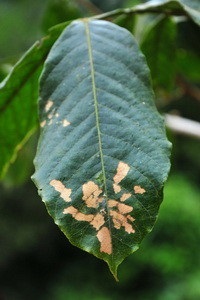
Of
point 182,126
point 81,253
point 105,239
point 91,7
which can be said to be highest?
point 105,239

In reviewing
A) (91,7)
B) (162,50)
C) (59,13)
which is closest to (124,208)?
(162,50)

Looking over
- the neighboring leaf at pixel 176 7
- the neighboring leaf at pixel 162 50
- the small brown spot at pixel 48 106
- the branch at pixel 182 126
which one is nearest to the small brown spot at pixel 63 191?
the small brown spot at pixel 48 106

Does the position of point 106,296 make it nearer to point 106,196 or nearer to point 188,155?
point 188,155

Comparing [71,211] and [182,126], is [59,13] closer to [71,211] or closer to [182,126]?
[182,126]

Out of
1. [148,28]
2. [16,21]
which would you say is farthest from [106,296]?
[148,28]

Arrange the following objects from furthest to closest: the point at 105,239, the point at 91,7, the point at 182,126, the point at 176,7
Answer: the point at 91,7 → the point at 182,126 → the point at 176,7 → the point at 105,239

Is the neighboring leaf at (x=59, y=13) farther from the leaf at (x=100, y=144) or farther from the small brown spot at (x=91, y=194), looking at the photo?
the small brown spot at (x=91, y=194)
